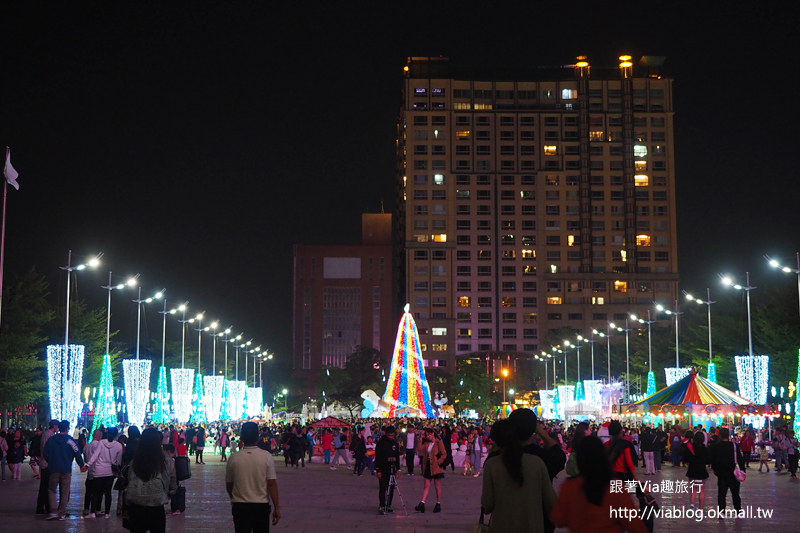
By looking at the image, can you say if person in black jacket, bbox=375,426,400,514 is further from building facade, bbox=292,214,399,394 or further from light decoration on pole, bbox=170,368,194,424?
building facade, bbox=292,214,399,394

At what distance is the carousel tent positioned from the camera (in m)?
37.8

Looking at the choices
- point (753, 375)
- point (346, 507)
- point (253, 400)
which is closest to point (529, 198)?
point (253, 400)

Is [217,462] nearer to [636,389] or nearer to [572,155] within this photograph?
[636,389]

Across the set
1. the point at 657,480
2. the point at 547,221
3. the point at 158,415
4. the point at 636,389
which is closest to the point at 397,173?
the point at 547,221

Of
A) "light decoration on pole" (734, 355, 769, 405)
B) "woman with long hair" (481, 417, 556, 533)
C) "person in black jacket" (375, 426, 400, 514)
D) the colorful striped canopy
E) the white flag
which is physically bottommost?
"person in black jacket" (375, 426, 400, 514)

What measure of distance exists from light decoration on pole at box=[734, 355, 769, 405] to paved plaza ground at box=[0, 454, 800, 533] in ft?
61.5

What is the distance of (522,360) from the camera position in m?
149

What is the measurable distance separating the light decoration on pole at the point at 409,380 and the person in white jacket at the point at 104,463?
5324 cm

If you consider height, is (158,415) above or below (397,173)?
below

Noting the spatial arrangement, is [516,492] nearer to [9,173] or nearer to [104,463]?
[104,463]

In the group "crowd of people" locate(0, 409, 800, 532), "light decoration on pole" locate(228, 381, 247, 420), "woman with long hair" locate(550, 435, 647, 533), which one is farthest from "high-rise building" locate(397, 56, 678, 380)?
"woman with long hair" locate(550, 435, 647, 533)

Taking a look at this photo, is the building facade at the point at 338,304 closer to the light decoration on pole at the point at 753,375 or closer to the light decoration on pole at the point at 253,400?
the light decoration on pole at the point at 253,400

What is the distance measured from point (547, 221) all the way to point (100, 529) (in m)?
144

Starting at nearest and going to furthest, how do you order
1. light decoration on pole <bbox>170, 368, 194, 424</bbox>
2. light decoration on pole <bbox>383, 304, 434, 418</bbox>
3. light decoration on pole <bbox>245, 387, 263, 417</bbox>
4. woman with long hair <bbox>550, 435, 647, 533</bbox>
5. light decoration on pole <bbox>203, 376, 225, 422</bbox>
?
woman with long hair <bbox>550, 435, 647, 533</bbox>
light decoration on pole <bbox>170, 368, 194, 424</bbox>
light decoration on pole <bbox>383, 304, 434, 418</bbox>
light decoration on pole <bbox>203, 376, 225, 422</bbox>
light decoration on pole <bbox>245, 387, 263, 417</bbox>
